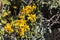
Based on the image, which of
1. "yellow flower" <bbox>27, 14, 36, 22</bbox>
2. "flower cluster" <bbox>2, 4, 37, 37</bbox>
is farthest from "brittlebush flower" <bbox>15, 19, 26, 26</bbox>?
"yellow flower" <bbox>27, 14, 36, 22</bbox>

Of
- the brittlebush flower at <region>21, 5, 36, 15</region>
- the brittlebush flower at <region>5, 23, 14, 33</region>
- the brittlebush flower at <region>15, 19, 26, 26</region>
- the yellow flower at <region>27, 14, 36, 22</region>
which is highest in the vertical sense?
the brittlebush flower at <region>21, 5, 36, 15</region>

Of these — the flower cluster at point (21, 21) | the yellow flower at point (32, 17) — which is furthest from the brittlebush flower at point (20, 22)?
the yellow flower at point (32, 17)

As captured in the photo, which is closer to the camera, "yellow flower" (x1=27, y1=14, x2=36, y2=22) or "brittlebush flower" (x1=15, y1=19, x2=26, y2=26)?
"brittlebush flower" (x1=15, y1=19, x2=26, y2=26)

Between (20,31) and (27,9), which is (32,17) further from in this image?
(20,31)

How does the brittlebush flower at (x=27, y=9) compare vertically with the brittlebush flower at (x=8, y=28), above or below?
above

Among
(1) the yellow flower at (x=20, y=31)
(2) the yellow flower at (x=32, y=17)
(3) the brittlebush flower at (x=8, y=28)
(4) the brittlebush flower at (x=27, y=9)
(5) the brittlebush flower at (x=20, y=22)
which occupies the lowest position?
(1) the yellow flower at (x=20, y=31)

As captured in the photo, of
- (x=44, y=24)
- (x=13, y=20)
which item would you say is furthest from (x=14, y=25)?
(x=44, y=24)

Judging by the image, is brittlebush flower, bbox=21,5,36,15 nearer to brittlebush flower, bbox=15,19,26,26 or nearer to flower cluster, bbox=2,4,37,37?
flower cluster, bbox=2,4,37,37

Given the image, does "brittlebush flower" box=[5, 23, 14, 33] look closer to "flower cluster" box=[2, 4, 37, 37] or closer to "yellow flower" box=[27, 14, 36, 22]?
"flower cluster" box=[2, 4, 37, 37]

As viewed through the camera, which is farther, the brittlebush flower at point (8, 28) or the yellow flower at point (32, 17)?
the yellow flower at point (32, 17)

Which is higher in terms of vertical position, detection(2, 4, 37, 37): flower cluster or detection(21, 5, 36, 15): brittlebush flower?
detection(21, 5, 36, 15): brittlebush flower

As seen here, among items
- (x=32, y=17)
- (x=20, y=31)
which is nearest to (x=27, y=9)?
(x=32, y=17)

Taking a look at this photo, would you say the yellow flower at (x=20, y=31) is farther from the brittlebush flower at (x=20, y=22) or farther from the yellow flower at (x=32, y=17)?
the yellow flower at (x=32, y=17)
